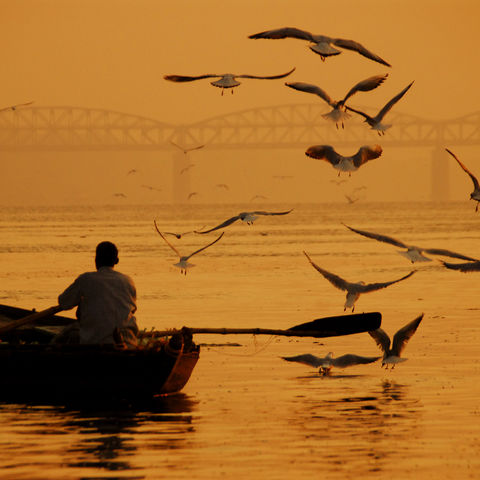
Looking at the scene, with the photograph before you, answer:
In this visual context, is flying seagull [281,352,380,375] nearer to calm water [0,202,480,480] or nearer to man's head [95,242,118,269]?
calm water [0,202,480,480]

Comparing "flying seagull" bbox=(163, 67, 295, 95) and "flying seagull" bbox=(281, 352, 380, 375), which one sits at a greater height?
"flying seagull" bbox=(163, 67, 295, 95)

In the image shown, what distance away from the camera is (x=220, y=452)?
1393 centimetres

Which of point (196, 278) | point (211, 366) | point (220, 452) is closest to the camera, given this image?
point (220, 452)

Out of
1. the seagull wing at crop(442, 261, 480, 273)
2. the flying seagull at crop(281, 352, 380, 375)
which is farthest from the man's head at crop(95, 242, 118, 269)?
the seagull wing at crop(442, 261, 480, 273)

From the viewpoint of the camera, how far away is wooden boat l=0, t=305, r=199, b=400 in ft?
55.3

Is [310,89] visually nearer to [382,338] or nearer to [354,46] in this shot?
[354,46]

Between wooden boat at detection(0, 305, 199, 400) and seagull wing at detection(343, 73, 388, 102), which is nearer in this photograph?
wooden boat at detection(0, 305, 199, 400)

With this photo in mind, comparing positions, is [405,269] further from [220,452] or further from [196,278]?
[220,452]

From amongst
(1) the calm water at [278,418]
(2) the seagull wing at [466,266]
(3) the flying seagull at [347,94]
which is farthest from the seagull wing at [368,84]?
(1) the calm water at [278,418]

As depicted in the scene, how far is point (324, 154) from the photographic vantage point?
59.2ft

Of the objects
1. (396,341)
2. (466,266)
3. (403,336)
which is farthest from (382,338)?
(466,266)

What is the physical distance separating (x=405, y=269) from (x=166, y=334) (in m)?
37.6

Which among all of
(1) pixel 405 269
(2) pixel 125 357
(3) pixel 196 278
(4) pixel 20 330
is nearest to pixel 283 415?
(2) pixel 125 357

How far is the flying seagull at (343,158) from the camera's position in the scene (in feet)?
58.6
